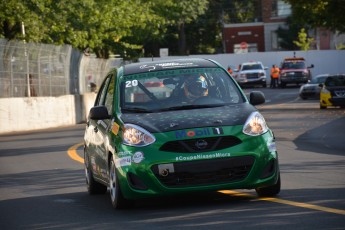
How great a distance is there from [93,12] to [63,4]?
316 centimetres

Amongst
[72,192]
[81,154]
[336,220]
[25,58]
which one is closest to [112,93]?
[72,192]

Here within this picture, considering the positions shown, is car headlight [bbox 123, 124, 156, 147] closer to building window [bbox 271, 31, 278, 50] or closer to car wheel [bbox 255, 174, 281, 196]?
car wheel [bbox 255, 174, 281, 196]

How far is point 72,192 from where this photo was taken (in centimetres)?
1348

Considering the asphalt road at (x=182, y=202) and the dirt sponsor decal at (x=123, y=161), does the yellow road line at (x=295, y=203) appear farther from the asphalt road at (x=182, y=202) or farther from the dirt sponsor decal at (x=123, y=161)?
the dirt sponsor decal at (x=123, y=161)

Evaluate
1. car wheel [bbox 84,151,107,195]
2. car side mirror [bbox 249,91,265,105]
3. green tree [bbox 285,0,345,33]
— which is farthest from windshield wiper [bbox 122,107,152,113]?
green tree [bbox 285,0,345,33]

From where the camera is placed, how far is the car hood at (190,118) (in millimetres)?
10633

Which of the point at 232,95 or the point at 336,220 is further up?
the point at 232,95

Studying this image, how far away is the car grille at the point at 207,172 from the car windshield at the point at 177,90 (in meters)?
0.99

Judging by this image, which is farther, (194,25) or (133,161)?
(194,25)

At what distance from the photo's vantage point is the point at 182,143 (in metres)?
10.5

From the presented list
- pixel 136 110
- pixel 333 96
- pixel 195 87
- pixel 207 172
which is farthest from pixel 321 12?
pixel 207 172

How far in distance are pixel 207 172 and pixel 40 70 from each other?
2806cm

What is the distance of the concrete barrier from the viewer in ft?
113

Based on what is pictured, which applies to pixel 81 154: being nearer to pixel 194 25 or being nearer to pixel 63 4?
pixel 63 4
